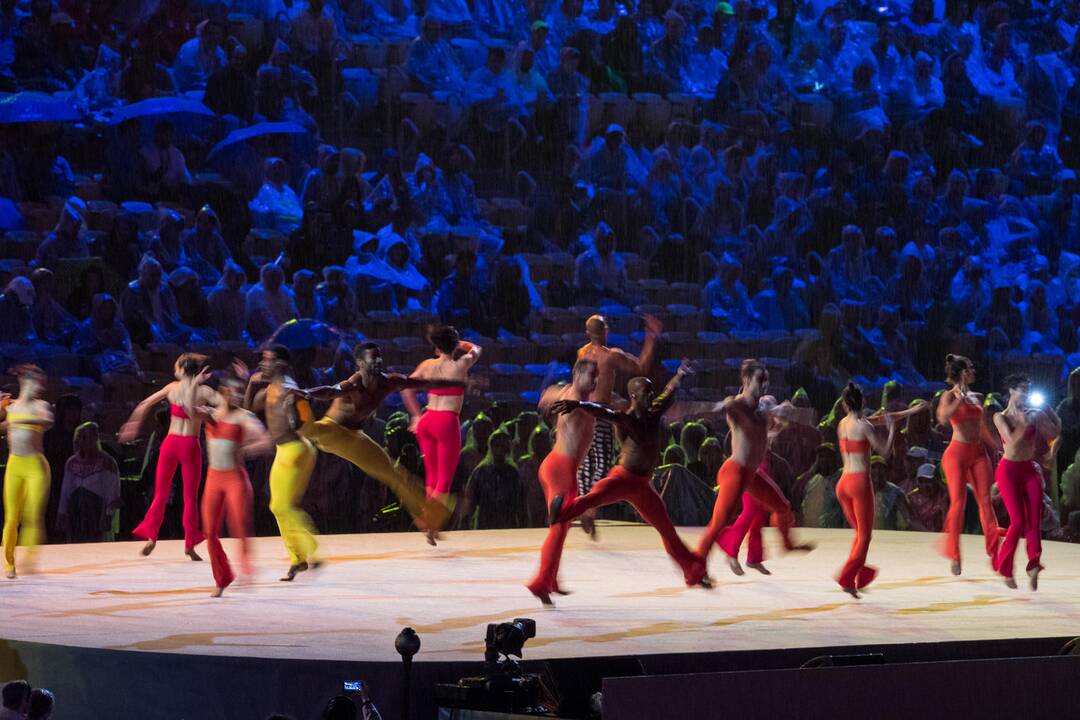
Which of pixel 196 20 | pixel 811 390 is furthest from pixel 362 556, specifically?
pixel 196 20

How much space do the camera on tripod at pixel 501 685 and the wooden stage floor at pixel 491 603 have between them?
1.15ft

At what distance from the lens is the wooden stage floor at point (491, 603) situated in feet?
22.3

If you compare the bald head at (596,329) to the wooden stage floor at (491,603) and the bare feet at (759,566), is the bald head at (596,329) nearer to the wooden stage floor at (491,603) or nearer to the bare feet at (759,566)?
the wooden stage floor at (491,603)

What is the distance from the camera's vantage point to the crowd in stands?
488 inches

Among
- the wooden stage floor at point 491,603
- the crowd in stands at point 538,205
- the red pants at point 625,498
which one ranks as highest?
the crowd in stands at point 538,205

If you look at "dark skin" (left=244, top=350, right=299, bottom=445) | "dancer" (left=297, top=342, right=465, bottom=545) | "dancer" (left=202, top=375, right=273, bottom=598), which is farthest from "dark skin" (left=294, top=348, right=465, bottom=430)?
"dancer" (left=202, top=375, right=273, bottom=598)

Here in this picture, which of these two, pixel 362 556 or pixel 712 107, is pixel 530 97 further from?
pixel 362 556

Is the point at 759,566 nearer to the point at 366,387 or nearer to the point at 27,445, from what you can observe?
the point at 366,387

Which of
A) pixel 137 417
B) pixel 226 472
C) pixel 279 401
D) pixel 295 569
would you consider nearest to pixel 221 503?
pixel 226 472

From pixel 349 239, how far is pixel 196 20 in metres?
2.82

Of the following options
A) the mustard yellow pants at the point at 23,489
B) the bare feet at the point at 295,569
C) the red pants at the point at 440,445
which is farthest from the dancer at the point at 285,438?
the red pants at the point at 440,445

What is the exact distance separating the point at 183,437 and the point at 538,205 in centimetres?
704

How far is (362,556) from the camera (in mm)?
10344

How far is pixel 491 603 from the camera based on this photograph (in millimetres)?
8133
